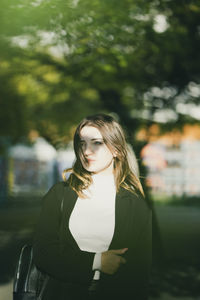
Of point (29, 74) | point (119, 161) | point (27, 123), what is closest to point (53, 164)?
point (27, 123)

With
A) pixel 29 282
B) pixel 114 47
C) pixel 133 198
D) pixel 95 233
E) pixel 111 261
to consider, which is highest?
pixel 114 47

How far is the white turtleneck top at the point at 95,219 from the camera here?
1.96 meters

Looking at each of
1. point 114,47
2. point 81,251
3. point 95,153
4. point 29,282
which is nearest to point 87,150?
point 95,153

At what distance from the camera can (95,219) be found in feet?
6.54

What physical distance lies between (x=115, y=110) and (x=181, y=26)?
7.07 ft

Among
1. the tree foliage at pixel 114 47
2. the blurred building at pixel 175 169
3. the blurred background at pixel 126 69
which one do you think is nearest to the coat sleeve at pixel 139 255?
the blurred background at pixel 126 69

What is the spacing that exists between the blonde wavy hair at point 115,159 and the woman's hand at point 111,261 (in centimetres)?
35

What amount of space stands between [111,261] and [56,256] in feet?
0.94

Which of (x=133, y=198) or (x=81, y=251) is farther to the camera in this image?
(x=133, y=198)

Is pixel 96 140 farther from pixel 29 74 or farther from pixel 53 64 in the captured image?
pixel 29 74

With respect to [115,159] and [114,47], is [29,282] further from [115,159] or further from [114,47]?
[114,47]

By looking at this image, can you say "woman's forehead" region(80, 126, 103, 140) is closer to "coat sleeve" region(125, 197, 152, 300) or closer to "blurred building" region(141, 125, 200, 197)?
"coat sleeve" region(125, 197, 152, 300)

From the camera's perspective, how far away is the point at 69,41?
562 cm

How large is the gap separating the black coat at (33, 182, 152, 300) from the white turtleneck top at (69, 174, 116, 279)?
27 mm
